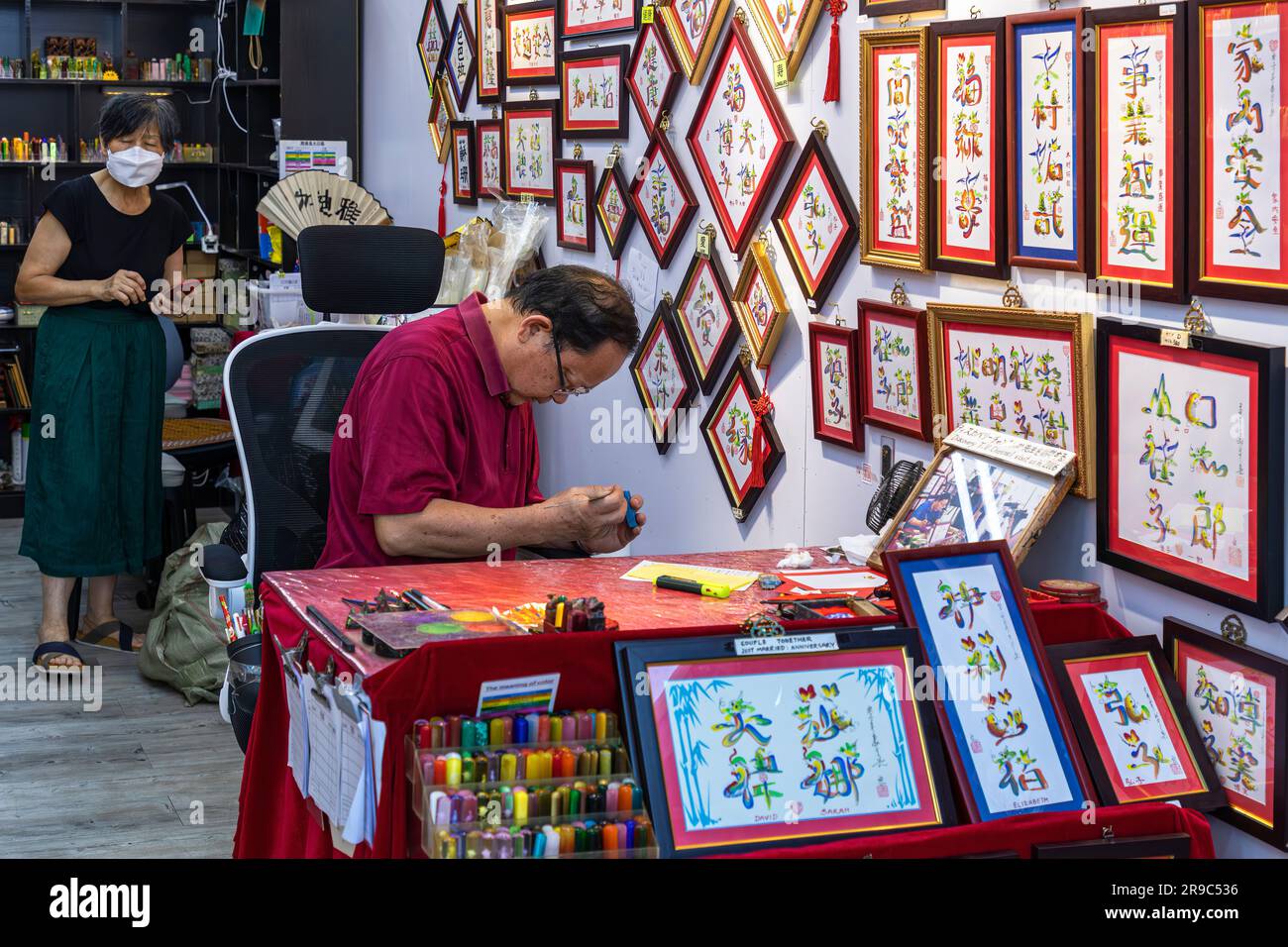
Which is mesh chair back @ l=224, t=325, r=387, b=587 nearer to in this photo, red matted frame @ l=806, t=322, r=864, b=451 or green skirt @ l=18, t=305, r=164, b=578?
red matted frame @ l=806, t=322, r=864, b=451

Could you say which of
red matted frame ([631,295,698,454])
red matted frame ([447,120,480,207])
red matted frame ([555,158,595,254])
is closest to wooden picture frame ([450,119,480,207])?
red matted frame ([447,120,480,207])

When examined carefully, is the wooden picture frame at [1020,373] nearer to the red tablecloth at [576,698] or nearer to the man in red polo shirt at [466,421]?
the red tablecloth at [576,698]

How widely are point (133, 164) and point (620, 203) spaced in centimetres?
158

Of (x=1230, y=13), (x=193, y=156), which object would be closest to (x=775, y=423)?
(x=1230, y=13)

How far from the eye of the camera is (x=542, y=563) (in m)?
2.67

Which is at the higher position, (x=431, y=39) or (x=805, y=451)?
(x=431, y=39)

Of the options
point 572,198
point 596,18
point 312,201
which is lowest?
point 572,198

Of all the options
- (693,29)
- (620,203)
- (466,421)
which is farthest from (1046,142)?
(620,203)

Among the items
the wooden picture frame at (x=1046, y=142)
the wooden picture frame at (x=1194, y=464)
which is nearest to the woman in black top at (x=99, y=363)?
the wooden picture frame at (x=1046, y=142)

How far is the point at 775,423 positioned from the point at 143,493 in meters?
2.44

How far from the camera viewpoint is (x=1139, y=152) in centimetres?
216

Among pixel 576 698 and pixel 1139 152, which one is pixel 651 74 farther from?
pixel 576 698

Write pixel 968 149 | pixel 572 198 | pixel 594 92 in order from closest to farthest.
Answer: pixel 968 149, pixel 594 92, pixel 572 198

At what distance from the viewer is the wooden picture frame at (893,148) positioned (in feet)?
8.73
